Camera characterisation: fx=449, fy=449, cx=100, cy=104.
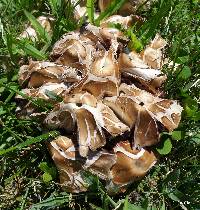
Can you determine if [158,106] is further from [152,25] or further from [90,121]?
[152,25]

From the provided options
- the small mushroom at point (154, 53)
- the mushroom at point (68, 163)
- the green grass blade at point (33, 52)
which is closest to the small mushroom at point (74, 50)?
the green grass blade at point (33, 52)

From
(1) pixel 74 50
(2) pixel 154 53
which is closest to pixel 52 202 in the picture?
(1) pixel 74 50

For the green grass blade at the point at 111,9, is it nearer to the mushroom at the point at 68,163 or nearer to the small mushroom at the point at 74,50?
the small mushroom at the point at 74,50

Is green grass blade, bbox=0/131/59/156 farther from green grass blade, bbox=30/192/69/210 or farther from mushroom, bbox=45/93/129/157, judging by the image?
green grass blade, bbox=30/192/69/210

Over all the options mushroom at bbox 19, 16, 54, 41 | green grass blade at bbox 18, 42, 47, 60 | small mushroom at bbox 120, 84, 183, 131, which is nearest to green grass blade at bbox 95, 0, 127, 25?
mushroom at bbox 19, 16, 54, 41

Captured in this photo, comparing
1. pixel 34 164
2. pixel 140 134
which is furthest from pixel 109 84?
pixel 34 164

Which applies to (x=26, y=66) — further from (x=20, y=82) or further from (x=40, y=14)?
(x=40, y=14)
